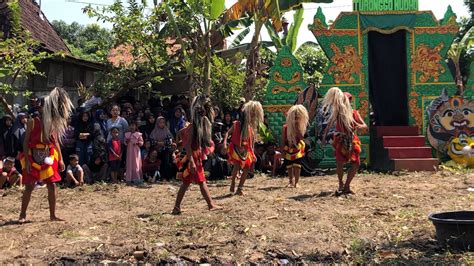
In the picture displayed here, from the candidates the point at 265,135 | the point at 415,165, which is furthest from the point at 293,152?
the point at 415,165

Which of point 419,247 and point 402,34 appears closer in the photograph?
point 419,247

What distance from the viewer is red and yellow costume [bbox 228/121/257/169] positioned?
9.20 meters

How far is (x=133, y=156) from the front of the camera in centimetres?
1105

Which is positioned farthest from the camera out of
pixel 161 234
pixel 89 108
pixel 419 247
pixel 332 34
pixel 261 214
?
pixel 332 34

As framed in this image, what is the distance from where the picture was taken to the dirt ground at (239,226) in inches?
226


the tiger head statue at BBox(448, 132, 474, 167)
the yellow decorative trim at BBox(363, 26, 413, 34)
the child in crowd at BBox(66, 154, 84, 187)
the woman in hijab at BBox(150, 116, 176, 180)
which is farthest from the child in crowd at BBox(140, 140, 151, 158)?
the tiger head statue at BBox(448, 132, 474, 167)

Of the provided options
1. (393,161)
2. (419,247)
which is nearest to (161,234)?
(419,247)

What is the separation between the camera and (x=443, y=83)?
1352 cm

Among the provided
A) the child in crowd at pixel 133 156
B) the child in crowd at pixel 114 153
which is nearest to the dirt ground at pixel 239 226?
the child in crowd at pixel 133 156

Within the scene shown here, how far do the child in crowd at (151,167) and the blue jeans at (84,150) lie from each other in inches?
47.5

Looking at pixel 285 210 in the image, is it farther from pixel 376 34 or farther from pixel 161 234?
pixel 376 34

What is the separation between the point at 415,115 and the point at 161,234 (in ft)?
29.9

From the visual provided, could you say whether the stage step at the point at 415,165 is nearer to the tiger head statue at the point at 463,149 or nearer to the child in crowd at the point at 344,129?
the tiger head statue at the point at 463,149

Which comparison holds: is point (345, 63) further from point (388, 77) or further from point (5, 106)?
point (5, 106)
